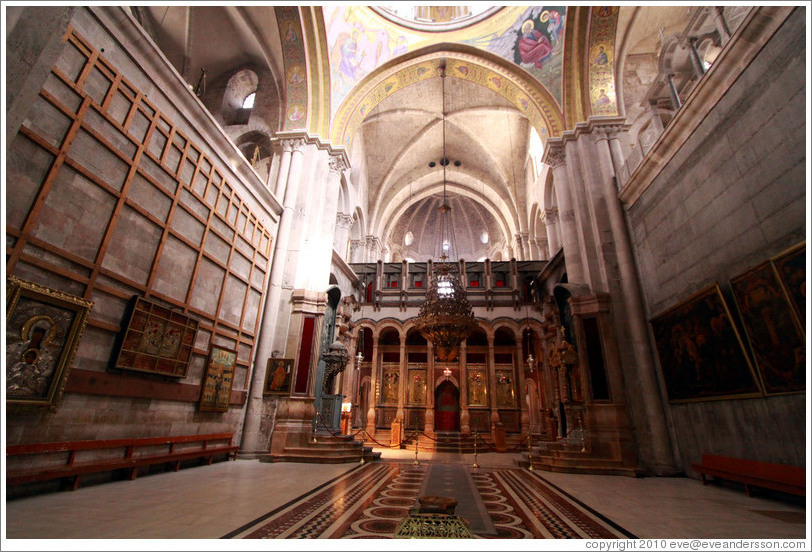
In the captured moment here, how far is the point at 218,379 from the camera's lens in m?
7.23

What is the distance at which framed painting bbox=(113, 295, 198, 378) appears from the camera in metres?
5.20

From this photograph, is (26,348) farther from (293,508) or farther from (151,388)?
(293,508)

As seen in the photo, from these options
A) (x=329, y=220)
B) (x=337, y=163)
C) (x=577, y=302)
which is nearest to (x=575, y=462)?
(x=577, y=302)

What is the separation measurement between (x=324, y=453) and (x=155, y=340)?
4279 mm

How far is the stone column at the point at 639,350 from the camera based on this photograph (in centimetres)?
718

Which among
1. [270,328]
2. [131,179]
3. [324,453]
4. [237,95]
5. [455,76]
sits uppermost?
[455,76]

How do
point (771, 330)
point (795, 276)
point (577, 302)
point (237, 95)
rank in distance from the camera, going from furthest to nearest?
point (237, 95)
point (577, 302)
point (771, 330)
point (795, 276)

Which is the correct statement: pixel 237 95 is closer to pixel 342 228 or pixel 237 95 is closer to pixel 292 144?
pixel 292 144

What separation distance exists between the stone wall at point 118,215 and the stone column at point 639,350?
8.50m

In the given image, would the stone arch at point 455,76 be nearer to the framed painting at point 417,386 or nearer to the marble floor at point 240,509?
the marble floor at point 240,509

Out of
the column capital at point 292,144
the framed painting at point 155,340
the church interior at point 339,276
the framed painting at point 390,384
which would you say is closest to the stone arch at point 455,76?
the church interior at point 339,276

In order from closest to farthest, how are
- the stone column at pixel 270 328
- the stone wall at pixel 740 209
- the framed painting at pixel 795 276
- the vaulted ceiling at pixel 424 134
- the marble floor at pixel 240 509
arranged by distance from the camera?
1. the marble floor at pixel 240 509
2. the framed painting at pixel 795 276
3. the stone wall at pixel 740 209
4. the stone column at pixel 270 328
5. the vaulted ceiling at pixel 424 134

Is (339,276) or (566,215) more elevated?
(566,215)

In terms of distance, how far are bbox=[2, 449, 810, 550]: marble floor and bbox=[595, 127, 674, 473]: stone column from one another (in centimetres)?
129
